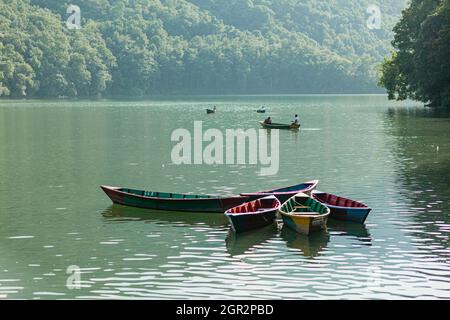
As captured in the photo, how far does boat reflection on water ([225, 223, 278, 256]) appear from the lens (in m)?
29.7

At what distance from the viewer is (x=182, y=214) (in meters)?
36.8

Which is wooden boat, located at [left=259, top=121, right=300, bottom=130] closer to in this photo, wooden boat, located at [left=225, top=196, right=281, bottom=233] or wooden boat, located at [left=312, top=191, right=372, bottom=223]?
wooden boat, located at [left=312, top=191, right=372, bottom=223]

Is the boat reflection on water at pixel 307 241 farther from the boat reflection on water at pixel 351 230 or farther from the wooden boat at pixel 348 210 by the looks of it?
the wooden boat at pixel 348 210

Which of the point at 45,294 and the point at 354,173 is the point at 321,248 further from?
the point at 354,173

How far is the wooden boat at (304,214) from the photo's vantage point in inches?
1243

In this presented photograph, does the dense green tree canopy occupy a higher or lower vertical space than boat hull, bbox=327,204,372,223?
higher

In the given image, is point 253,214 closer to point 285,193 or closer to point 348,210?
point 348,210

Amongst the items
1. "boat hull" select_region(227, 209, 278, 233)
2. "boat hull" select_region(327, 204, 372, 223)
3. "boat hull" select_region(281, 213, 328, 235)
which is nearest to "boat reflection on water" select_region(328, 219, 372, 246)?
"boat hull" select_region(327, 204, 372, 223)

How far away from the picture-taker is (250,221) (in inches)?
1281

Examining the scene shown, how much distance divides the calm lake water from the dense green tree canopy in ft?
120

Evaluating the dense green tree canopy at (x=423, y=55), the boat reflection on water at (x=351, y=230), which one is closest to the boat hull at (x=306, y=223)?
the boat reflection on water at (x=351, y=230)

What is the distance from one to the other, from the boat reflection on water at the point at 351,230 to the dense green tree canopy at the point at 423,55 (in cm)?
6799

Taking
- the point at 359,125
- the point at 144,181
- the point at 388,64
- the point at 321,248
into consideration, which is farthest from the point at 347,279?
the point at 388,64

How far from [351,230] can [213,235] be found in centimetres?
550
